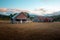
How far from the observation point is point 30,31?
251 centimetres

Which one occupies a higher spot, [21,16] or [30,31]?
[21,16]

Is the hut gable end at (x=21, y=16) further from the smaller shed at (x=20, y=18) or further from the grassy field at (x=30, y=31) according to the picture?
the grassy field at (x=30, y=31)

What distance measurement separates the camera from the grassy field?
7.88ft

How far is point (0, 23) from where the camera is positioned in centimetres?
255

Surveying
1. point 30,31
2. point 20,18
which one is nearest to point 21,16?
point 20,18

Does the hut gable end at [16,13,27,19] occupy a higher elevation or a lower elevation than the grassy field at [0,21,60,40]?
higher

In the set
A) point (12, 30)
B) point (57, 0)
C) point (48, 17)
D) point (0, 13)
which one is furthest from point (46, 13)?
point (0, 13)

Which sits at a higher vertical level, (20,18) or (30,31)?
(20,18)

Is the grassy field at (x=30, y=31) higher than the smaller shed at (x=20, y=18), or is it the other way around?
the smaller shed at (x=20, y=18)

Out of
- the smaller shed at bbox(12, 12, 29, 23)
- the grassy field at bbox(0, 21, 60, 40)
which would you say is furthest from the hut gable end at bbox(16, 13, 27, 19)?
the grassy field at bbox(0, 21, 60, 40)

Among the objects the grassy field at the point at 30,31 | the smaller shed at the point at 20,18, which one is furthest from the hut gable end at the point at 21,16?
the grassy field at the point at 30,31

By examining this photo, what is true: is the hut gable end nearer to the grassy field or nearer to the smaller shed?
the smaller shed

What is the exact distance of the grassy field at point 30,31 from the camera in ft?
7.88

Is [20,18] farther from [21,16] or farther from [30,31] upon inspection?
[30,31]
